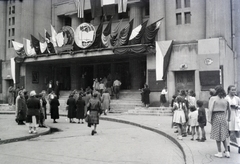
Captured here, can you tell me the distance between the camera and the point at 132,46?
2064 cm

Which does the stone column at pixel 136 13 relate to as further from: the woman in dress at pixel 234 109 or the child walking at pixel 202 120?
the woman in dress at pixel 234 109

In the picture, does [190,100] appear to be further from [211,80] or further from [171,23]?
[171,23]

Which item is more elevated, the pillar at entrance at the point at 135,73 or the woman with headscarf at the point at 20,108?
the pillar at entrance at the point at 135,73

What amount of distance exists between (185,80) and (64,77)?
572 inches

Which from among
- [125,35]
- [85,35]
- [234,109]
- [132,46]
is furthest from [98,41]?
[234,109]

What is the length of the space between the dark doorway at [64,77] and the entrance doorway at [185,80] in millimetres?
13396

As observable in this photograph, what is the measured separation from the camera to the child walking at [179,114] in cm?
893

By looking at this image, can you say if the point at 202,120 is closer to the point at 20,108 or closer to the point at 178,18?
the point at 20,108

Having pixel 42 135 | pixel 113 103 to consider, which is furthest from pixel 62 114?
pixel 42 135

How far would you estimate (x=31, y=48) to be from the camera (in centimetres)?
2592

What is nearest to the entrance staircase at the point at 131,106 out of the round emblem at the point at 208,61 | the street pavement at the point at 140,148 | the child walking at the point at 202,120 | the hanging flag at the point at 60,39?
the round emblem at the point at 208,61

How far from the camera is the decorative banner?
2225 centimetres

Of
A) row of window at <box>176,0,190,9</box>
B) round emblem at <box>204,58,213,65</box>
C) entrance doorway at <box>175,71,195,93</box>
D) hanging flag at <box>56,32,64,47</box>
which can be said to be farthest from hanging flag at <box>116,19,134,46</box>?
round emblem at <box>204,58,213,65</box>

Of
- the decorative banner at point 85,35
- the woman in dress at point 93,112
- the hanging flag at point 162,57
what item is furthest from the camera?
the decorative banner at point 85,35
